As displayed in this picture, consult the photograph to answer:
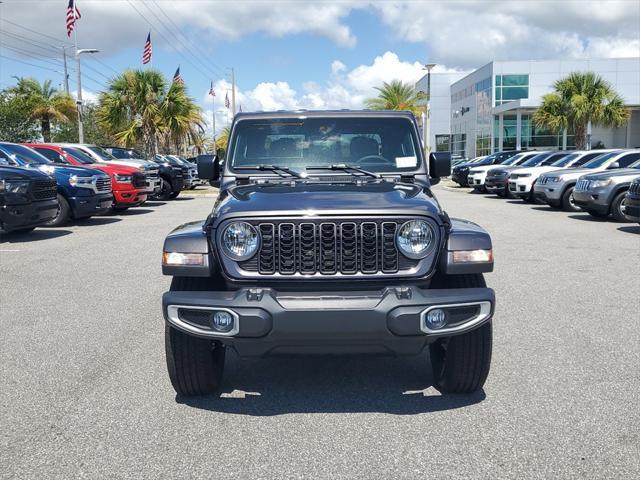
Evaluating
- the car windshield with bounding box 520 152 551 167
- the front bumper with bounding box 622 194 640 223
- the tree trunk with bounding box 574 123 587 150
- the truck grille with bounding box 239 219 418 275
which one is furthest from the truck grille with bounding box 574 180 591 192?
the tree trunk with bounding box 574 123 587 150

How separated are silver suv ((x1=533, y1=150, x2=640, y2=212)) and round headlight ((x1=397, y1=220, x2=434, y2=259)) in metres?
14.1

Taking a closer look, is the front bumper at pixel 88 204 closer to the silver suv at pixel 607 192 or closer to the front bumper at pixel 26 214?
the front bumper at pixel 26 214

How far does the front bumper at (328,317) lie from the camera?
3.49 m

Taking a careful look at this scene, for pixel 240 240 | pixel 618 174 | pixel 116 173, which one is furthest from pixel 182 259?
pixel 116 173

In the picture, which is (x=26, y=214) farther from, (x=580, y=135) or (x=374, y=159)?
(x=580, y=135)

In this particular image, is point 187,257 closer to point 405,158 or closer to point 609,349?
point 405,158

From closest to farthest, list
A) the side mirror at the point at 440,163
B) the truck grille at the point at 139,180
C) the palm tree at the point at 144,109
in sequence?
the side mirror at the point at 440,163, the truck grille at the point at 139,180, the palm tree at the point at 144,109

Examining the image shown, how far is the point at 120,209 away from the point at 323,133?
47.9 feet

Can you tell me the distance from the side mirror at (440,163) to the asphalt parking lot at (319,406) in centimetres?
143

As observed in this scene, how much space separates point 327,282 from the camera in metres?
3.75

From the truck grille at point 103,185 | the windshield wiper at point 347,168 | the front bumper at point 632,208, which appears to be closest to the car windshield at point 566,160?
the front bumper at point 632,208

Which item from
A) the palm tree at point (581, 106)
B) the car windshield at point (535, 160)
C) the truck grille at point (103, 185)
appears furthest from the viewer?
the palm tree at point (581, 106)

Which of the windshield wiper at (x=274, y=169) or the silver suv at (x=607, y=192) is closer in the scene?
the windshield wiper at (x=274, y=169)

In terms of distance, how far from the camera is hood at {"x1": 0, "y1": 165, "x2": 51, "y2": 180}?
37.0ft
